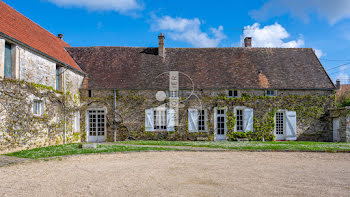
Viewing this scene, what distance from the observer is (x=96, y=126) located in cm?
1716

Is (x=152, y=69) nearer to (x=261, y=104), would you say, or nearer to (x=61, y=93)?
(x=61, y=93)

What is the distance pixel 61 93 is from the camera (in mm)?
14695

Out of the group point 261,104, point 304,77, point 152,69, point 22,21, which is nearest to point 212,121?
point 261,104

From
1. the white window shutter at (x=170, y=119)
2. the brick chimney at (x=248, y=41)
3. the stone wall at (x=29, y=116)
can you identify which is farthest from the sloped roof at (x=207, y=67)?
the stone wall at (x=29, y=116)

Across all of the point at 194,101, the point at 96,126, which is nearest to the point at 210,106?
the point at 194,101

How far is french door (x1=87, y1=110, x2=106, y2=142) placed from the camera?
17141 mm

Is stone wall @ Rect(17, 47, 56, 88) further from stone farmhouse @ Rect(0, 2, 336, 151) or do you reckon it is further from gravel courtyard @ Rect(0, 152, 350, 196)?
gravel courtyard @ Rect(0, 152, 350, 196)

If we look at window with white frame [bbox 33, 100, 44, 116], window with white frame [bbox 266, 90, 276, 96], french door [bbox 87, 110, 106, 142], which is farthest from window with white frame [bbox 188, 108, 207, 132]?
window with white frame [bbox 33, 100, 44, 116]

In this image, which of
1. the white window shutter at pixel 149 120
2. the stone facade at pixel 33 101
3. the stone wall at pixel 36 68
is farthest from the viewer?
the white window shutter at pixel 149 120

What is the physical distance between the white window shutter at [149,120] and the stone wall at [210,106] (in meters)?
0.25

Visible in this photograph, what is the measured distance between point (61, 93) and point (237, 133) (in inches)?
414

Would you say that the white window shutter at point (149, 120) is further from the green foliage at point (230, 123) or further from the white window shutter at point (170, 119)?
the green foliage at point (230, 123)

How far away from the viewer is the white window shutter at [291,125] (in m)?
17.3

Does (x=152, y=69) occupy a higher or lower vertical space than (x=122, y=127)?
higher
